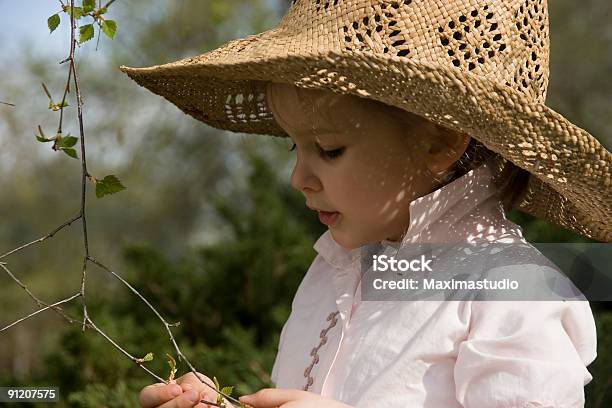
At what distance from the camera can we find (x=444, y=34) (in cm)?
133

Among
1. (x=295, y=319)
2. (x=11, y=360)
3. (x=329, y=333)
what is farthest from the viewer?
(x=11, y=360)

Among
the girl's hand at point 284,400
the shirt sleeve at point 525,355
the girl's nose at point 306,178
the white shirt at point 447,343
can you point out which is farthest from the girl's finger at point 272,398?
the girl's nose at point 306,178

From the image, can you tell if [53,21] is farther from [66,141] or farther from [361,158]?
[361,158]

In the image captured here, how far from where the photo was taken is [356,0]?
1368 millimetres

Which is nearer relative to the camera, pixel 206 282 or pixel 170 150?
pixel 206 282

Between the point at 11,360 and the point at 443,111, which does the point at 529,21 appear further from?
the point at 11,360

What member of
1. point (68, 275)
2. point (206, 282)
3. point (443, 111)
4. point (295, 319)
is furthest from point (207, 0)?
point (443, 111)

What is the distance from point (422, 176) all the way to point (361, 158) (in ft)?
0.41

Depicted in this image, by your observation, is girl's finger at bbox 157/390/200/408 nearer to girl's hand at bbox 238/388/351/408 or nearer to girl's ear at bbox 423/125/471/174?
A: girl's hand at bbox 238/388/351/408

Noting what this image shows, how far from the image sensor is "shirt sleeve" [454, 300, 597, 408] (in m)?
1.23

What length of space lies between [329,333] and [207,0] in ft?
11.1

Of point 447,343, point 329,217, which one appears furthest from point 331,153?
point 447,343

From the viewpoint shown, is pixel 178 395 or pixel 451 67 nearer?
pixel 451 67

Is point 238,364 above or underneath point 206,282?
underneath
